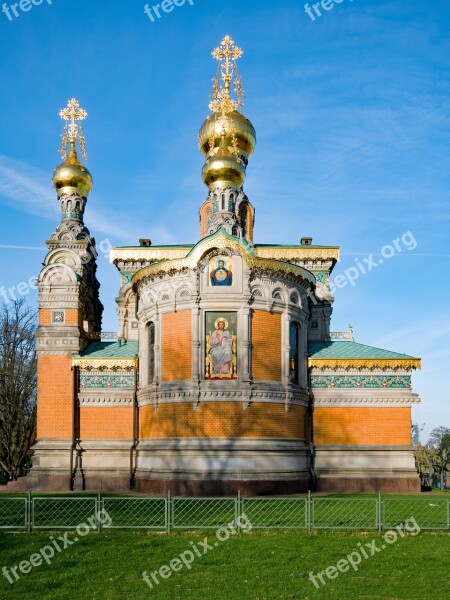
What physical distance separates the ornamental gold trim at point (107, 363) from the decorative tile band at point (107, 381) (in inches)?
13.1

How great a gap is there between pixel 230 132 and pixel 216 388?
12.0m

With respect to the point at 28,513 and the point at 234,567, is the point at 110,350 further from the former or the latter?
the point at 234,567

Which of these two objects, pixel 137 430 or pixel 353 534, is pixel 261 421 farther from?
pixel 353 534

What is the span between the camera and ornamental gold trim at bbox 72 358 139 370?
21344mm

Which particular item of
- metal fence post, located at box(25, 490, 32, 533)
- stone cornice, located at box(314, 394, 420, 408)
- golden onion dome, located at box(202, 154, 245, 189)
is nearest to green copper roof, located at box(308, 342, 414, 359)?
stone cornice, located at box(314, 394, 420, 408)

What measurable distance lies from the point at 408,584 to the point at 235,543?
2970 millimetres

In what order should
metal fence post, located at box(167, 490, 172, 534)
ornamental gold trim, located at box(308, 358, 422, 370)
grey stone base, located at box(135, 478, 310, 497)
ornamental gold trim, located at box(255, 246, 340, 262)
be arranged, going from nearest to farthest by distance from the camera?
1. metal fence post, located at box(167, 490, 172, 534)
2. grey stone base, located at box(135, 478, 310, 497)
3. ornamental gold trim, located at box(308, 358, 422, 370)
4. ornamental gold trim, located at box(255, 246, 340, 262)

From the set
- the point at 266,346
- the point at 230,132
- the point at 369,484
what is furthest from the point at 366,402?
the point at 230,132

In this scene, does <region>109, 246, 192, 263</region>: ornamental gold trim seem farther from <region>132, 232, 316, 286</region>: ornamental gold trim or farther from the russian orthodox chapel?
<region>132, 232, 316, 286</region>: ornamental gold trim

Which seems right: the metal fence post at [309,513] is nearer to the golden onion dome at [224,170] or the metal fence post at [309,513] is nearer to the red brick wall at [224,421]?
the red brick wall at [224,421]

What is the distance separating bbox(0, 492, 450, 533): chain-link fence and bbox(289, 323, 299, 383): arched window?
16.2 feet

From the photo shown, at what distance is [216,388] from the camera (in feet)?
60.6

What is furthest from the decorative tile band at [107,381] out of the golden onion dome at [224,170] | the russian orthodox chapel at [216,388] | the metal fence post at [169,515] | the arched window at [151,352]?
the metal fence post at [169,515]

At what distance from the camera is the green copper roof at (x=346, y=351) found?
20844 mm
